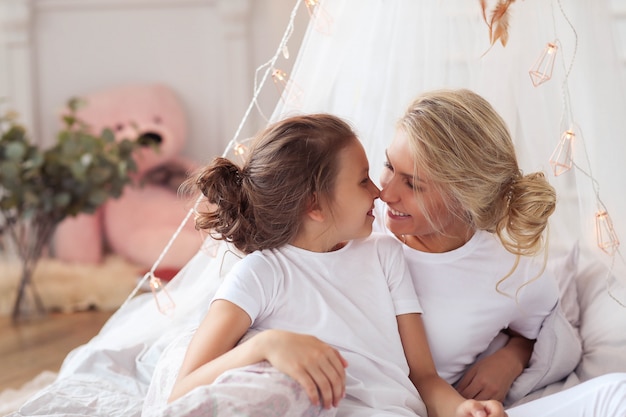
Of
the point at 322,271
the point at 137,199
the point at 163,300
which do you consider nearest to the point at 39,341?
the point at 137,199

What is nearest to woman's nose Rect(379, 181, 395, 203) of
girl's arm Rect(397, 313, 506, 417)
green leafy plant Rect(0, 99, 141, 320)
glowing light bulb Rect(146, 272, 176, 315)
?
girl's arm Rect(397, 313, 506, 417)

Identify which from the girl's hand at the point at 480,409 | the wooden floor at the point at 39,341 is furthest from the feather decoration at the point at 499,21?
the wooden floor at the point at 39,341

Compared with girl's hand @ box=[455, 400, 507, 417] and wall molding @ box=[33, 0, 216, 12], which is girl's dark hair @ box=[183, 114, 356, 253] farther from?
wall molding @ box=[33, 0, 216, 12]

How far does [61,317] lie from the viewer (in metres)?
3.38

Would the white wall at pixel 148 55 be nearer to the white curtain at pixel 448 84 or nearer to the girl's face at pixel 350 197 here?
the white curtain at pixel 448 84

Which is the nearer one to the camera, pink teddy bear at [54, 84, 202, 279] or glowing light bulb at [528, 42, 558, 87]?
glowing light bulb at [528, 42, 558, 87]

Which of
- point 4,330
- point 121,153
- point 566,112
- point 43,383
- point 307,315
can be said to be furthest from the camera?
point 121,153

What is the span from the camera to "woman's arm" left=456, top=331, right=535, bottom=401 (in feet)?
5.41

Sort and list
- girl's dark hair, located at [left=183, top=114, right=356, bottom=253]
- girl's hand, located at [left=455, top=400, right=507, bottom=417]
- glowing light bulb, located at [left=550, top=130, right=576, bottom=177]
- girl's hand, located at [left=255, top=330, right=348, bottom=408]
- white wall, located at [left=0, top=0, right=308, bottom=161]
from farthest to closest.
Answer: white wall, located at [left=0, top=0, right=308, bottom=161]
glowing light bulb, located at [left=550, top=130, right=576, bottom=177]
girl's dark hair, located at [left=183, top=114, right=356, bottom=253]
girl's hand, located at [left=455, top=400, right=507, bottom=417]
girl's hand, located at [left=255, top=330, right=348, bottom=408]

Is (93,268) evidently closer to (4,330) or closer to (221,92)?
(4,330)

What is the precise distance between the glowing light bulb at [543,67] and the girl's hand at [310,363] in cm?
81

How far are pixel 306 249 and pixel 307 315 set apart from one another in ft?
0.42

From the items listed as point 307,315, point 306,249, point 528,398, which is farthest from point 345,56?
point 528,398

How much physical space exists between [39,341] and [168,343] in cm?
137
